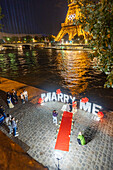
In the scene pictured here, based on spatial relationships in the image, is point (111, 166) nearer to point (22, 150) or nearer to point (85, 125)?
point (85, 125)

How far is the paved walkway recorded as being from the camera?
666cm

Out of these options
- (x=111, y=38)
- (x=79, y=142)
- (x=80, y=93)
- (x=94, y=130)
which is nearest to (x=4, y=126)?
(x=79, y=142)

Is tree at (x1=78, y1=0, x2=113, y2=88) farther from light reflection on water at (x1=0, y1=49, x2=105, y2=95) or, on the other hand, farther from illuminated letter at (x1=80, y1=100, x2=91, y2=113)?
light reflection on water at (x1=0, y1=49, x2=105, y2=95)

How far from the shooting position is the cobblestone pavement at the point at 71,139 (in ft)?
21.9

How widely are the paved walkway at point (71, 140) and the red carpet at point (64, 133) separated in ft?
0.99

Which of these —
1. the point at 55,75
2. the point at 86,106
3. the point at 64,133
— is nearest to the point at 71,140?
the point at 64,133

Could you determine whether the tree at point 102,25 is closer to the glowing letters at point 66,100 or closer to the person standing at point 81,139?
the person standing at point 81,139

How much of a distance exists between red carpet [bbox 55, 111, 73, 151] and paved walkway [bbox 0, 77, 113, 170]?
30 centimetres

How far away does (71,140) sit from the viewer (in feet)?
26.7

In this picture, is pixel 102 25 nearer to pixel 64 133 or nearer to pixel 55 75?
pixel 64 133

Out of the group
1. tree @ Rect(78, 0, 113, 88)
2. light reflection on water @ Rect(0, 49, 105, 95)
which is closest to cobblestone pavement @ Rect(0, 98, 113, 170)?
tree @ Rect(78, 0, 113, 88)

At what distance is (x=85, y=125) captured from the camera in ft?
31.4

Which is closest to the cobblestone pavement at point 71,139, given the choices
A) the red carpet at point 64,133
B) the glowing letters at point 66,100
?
the red carpet at point 64,133

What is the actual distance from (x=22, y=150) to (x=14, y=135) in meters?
1.79
